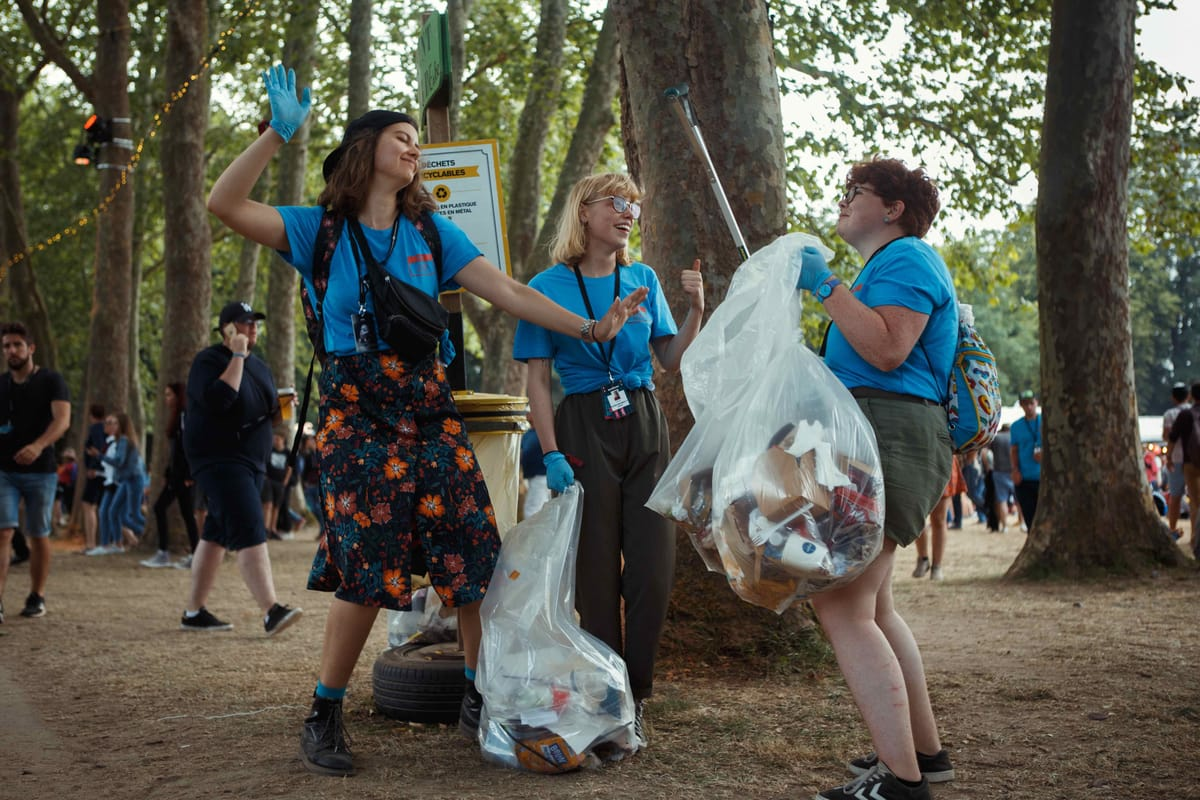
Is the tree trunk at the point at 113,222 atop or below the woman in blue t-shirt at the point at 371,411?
atop

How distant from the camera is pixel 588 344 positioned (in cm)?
415

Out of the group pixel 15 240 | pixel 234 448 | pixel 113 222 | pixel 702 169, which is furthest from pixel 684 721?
pixel 15 240

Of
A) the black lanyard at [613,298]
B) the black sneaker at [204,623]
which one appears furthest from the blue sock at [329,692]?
the black sneaker at [204,623]

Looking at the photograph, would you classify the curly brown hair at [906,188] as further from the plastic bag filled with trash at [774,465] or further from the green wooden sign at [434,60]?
the green wooden sign at [434,60]

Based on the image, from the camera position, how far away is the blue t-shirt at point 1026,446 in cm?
1266

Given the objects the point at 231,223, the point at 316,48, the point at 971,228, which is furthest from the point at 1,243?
the point at 231,223

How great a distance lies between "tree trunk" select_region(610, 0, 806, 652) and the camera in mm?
5375

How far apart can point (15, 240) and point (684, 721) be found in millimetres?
21208

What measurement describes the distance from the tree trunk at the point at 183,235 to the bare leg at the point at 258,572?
23.7 ft

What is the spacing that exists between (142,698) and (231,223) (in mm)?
2708

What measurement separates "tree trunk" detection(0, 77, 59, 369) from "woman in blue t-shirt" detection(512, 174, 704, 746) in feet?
62.5

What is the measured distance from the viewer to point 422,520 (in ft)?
12.6

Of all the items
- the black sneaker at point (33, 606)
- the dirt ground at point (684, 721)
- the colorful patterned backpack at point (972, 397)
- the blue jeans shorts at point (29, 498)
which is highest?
the colorful patterned backpack at point (972, 397)

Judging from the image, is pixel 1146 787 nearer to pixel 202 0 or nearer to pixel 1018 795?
pixel 1018 795
